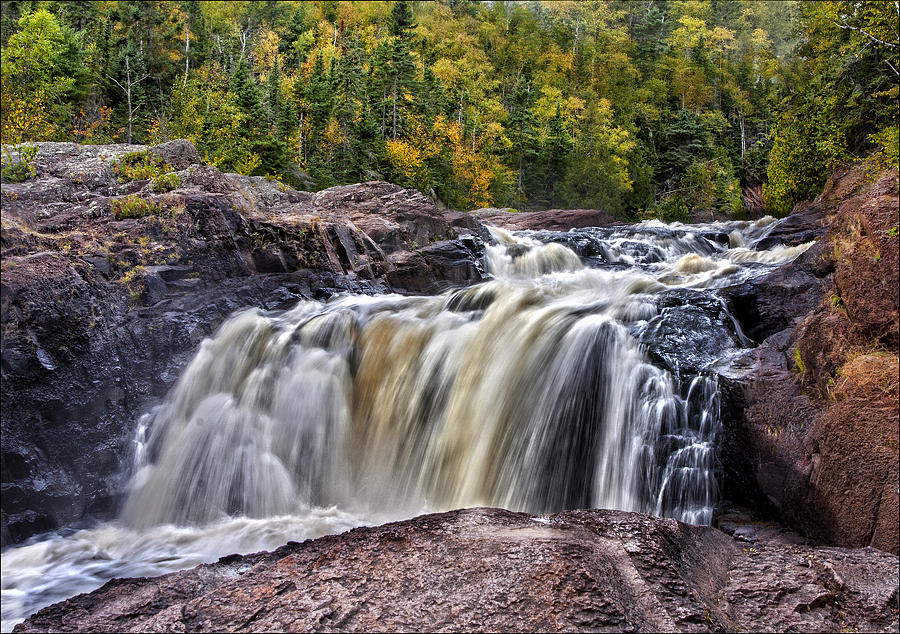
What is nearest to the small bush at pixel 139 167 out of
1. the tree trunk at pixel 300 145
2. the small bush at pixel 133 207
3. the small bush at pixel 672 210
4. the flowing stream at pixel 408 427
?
the small bush at pixel 133 207

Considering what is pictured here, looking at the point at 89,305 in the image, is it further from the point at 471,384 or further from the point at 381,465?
the point at 471,384

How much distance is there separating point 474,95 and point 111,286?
44.3m

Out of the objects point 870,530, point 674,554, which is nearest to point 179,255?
point 674,554

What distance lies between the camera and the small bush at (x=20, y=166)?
824 cm

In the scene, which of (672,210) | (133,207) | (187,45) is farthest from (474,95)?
(133,207)

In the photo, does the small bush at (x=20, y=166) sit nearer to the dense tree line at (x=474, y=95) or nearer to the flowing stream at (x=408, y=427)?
the dense tree line at (x=474, y=95)

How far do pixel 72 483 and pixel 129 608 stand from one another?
4377 mm

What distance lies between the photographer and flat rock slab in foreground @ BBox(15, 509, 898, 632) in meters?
2.70

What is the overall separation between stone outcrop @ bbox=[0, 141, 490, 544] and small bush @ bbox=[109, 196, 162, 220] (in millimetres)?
59

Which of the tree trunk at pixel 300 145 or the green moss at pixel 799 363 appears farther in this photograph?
the tree trunk at pixel 300 145

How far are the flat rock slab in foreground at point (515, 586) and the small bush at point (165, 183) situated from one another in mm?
8134

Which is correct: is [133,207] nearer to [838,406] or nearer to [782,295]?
[838,406]

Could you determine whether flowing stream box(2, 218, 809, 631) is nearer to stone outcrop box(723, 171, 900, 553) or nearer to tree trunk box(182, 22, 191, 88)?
stone outcrop box(723, 171, 900, 553)

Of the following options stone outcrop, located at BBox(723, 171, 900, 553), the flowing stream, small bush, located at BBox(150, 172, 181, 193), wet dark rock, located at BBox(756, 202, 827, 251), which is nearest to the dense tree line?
stone outcrop, located at BBox(723, 171, 900, 553)
